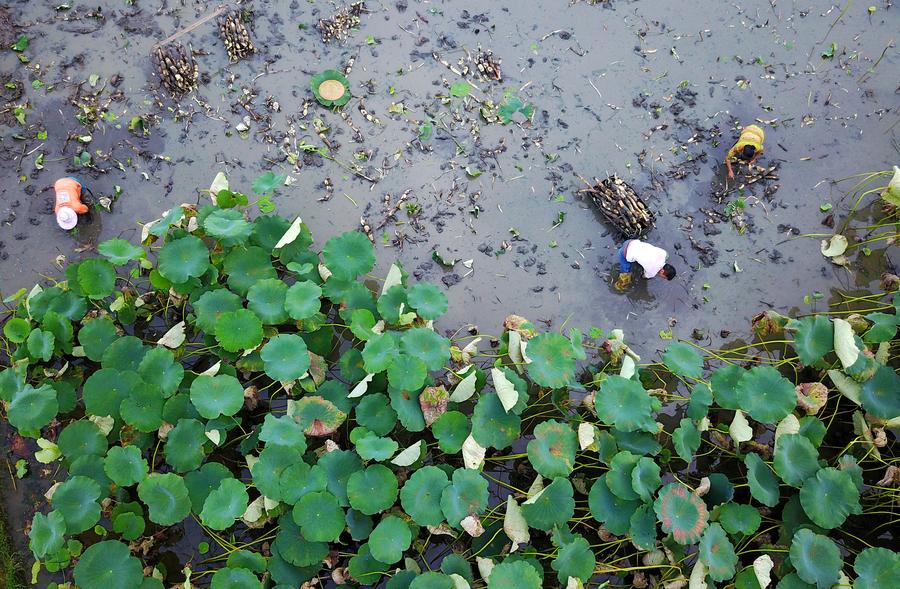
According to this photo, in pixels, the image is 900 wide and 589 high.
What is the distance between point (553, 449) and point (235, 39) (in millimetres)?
2592

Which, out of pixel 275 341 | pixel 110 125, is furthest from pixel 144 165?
pixel 275 341

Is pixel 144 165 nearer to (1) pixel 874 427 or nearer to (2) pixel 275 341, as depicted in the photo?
(2) pixel 275 341

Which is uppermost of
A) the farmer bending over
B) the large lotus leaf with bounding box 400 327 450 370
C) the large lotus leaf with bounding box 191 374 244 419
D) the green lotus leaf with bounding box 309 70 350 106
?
the green lotus leaf with bounding box 309 70 350 106

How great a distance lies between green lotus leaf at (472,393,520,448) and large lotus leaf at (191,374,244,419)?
95 cm

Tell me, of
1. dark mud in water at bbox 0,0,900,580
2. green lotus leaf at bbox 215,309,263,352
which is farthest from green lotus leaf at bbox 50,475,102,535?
dark mud in water at bbox 0,0,900,580

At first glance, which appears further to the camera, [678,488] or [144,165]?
[144,165]

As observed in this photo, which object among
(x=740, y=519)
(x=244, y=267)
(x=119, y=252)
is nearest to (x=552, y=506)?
(x=740, y=519)

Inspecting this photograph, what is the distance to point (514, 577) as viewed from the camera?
2.42m

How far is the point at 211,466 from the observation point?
2.67 m

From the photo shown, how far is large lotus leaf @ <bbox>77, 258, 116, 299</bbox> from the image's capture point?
9.32ft

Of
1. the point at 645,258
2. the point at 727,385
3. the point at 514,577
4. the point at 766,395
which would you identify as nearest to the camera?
the point at 514,577

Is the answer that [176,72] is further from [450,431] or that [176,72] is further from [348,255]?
[450,431]

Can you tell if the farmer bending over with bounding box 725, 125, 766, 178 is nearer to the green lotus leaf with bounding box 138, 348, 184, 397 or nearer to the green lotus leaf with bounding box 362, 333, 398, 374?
the green lotus leaf with bounding box 362, 333, 398, 374

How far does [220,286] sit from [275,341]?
1.40 ft
